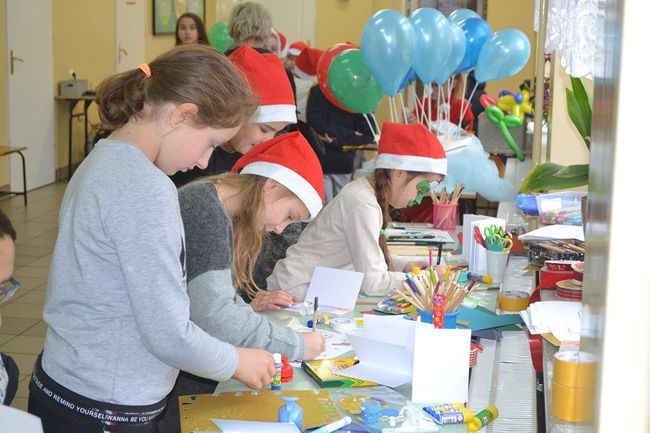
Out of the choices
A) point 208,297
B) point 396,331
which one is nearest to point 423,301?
point 396,331

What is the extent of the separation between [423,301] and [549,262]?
631 millimetres

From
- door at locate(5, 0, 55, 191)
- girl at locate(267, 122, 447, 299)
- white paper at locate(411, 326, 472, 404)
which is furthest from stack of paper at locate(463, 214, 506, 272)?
door at locate(5, 0, 55, 191)

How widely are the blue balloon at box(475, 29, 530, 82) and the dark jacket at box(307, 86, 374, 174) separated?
3.01ft

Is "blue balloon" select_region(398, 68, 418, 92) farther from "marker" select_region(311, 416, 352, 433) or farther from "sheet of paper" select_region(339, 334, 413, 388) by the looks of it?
"marker" select_region(311, 416, 352, 433)

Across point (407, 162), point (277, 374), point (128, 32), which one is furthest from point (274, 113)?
point (128, 32)

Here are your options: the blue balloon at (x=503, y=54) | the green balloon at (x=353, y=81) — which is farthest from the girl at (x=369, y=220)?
the blue balloon at (x=503, y=54)

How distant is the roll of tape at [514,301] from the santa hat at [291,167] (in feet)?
2.05

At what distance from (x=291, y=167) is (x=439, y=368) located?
660 millimetres

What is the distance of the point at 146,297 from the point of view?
1.49 metres

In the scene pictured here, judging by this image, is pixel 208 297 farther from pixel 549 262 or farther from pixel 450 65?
pixel 450 65

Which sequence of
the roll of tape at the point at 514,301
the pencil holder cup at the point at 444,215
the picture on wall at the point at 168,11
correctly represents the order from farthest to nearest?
1. the picture on wall at the point at 168,11
2. the pencil holder cup at the point at 444,215
3. the roll of tape at the point at 514,301

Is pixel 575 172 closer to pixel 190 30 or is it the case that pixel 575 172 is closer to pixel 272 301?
pixel 272 301

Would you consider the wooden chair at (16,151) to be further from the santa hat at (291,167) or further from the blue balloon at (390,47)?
the santa hat at (291,167)

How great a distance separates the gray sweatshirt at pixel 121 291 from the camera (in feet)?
4.87
